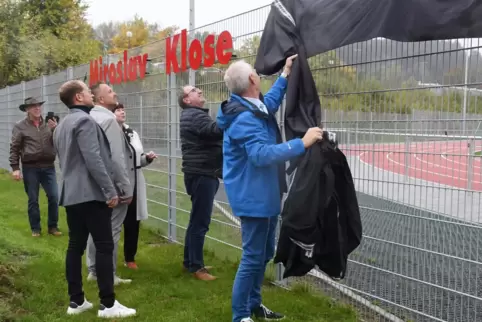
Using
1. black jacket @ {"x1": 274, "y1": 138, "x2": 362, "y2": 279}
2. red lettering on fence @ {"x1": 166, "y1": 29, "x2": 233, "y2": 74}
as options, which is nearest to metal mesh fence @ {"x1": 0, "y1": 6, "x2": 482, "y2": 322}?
black jacket @ {"x1": 274, "y1": 138, "x2": 362, "y2": 279}

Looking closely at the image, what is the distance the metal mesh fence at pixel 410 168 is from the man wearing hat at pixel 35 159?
4038 millimetres

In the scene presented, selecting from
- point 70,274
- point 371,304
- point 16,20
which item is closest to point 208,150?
point 70,274

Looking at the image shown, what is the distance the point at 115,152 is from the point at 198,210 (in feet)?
3.60

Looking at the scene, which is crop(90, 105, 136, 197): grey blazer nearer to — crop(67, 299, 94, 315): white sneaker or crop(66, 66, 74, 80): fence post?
crop(67, 299, 94, 315): white sneaker

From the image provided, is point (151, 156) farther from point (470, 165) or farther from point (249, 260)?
point (470, 165)

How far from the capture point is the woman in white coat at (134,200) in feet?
18.7

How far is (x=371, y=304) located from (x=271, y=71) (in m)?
2.01

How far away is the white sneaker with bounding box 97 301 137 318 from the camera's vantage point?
441 centimetres

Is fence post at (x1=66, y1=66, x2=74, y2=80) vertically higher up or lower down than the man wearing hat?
higher up

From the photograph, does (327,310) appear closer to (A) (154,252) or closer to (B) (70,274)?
(B) (70,274)

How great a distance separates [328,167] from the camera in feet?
12.2

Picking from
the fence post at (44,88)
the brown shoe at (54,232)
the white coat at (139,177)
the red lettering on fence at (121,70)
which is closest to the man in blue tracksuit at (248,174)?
the white coat at (139,177)

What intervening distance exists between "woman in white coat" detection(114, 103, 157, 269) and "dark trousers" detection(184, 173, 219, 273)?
55 cm

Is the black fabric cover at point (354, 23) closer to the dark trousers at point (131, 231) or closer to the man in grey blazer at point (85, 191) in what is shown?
the man in grey blazer at point (85, 191)
